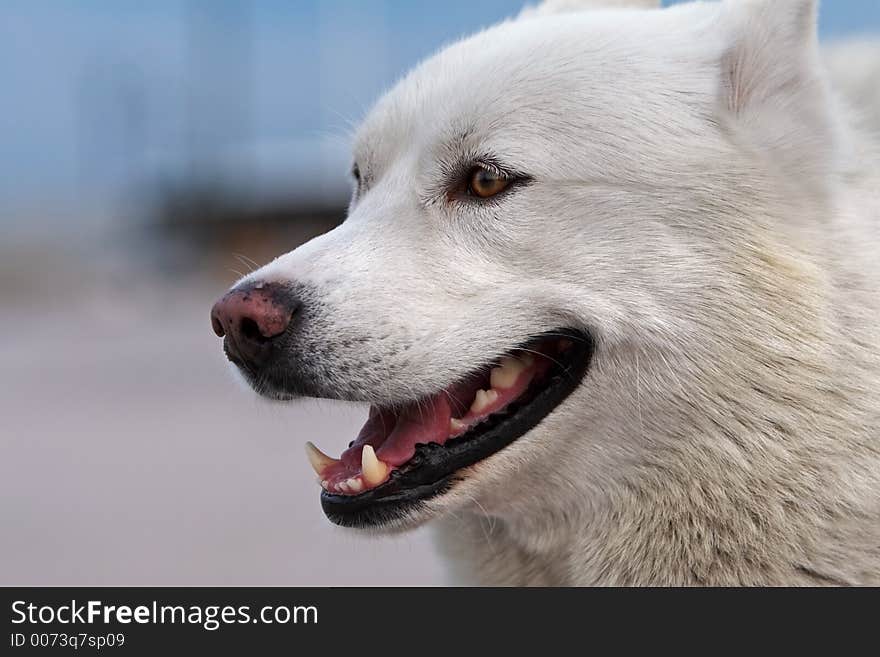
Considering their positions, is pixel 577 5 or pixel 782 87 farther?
pixel 577 5

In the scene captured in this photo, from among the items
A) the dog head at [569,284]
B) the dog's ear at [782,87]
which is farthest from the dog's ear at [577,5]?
the dog's ear at [782,87]

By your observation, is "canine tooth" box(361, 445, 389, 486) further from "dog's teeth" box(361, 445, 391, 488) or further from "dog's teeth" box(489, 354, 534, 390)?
"dog's teeth" box(489, 354, 534, 390)

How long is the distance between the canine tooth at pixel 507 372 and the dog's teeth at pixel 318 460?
0.48 metres

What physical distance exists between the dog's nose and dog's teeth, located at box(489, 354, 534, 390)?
56 centimetres

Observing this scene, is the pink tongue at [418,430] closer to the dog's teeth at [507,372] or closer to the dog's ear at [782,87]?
the dog's teeth at [507,372]

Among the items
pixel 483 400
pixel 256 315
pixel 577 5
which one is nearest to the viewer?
pixel 256 315

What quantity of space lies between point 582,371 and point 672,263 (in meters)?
0.36

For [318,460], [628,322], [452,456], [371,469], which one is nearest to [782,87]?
[628,322]

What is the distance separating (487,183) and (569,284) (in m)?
0.36

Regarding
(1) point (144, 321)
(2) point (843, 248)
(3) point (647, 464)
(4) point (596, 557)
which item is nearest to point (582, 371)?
(3) point (647, 464)

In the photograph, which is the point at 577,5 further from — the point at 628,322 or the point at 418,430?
the point at 418,430

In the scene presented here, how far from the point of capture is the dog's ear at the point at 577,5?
4.03 m

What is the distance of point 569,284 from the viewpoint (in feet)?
9.84

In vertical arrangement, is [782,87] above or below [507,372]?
above
